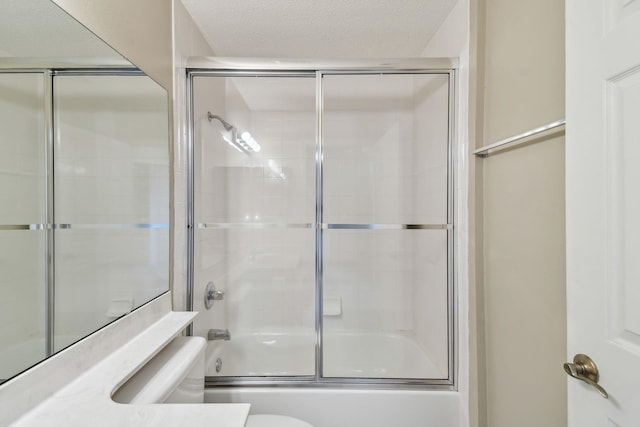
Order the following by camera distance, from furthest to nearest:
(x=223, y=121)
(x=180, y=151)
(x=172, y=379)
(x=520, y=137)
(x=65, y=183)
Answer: (x=223, y=121) → (x=180, y=151) → (x=520, y=137) → (x=172, y=379) → (x=65, y=183)

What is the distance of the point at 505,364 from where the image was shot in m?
1.31

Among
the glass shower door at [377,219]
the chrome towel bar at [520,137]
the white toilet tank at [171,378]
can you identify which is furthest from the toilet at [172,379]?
the chrome towel bar at [520,137]

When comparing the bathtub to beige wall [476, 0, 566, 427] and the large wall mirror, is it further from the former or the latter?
the large wall mirror

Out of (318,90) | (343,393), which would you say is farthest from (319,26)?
(343,393)

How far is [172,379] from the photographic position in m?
0.97

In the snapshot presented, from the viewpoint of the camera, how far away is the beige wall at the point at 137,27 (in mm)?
947

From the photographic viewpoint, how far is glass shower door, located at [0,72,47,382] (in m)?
0.67

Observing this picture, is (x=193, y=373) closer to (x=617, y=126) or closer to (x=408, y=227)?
(x=408, y=227)

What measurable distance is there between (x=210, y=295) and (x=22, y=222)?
1.28 metres

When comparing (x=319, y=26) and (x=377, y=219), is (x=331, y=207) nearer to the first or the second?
(x=377, y=219)

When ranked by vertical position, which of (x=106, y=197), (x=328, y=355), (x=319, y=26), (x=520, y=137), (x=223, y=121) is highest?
(x=319, y=26)

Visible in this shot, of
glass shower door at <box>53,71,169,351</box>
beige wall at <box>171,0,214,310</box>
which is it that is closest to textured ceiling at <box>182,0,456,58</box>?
beige wall at <box>171,0,214,310</box>

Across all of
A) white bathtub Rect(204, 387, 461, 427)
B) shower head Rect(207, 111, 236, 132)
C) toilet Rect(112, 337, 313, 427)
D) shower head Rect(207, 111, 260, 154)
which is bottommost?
white bathtub Rect(204, 387, 461, 427)

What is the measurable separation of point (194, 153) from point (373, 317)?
180 centimetres
